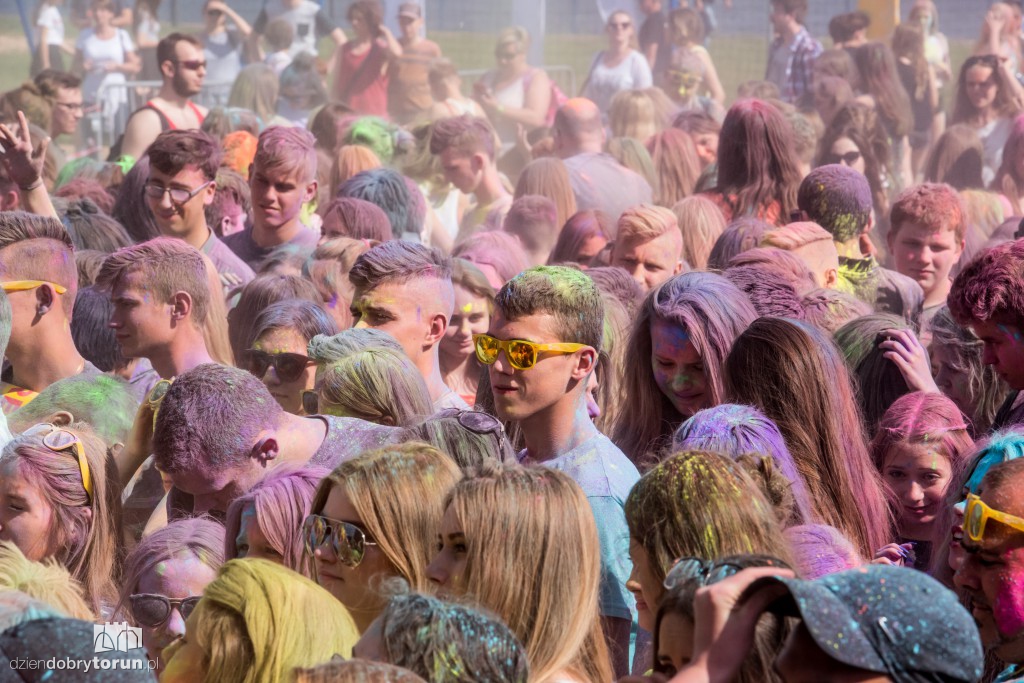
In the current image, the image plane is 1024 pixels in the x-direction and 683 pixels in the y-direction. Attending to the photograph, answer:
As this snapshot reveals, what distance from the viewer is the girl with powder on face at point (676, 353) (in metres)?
4.24

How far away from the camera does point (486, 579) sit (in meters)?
2.83

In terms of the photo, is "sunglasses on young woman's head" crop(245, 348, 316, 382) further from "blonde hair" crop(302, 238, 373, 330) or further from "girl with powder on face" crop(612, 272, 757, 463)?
"girl with powder on face" crop(612, 272, 757, 463)

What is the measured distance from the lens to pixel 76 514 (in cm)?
393

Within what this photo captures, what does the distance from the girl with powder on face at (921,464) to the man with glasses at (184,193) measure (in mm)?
3380

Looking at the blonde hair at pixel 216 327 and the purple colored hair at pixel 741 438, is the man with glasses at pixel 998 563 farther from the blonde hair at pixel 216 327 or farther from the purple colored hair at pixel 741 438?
the blonde hair at pixel 216 327

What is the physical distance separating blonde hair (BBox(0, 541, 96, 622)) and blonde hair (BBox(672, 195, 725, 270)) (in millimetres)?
4309

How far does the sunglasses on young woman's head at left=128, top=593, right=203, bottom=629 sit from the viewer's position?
3.31 meters

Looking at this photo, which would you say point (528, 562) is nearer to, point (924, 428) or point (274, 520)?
point (274, 520)

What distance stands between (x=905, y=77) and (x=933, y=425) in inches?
435

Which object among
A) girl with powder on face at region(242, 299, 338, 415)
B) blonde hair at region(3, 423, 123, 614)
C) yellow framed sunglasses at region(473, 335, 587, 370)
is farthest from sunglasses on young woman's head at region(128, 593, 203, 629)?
girl with powder on face at region(242, 299, 338, 415)

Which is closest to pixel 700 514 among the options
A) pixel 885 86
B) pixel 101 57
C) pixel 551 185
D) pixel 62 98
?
pixel 551 185

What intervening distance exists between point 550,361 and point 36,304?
2262 millimetres

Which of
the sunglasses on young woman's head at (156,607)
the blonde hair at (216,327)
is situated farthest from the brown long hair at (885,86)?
the sunglasses on young woman's head at (156,607)

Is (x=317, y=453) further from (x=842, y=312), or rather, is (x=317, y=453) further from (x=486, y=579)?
(x=842, y=312)
